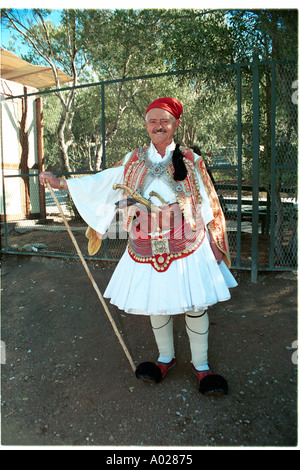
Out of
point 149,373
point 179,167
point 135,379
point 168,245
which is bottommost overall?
point 135,379

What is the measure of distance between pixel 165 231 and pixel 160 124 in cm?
76

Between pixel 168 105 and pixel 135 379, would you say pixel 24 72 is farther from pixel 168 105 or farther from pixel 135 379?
pixel 135 379

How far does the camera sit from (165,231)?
2.50 meters

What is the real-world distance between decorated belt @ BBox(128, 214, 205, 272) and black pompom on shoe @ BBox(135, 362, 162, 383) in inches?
32.1

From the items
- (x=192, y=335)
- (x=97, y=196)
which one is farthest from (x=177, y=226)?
(x=192, y=335)

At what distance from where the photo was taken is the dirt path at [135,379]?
2260 millimetres

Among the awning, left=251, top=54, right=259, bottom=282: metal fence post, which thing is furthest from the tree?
left=251, top=54, right=259, bottom=282: metal fence post

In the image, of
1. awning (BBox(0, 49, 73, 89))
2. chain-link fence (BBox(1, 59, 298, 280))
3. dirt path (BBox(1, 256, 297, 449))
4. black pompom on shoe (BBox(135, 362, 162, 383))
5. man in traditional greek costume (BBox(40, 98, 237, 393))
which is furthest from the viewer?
awning (BBox(0, 49, 73, 89))

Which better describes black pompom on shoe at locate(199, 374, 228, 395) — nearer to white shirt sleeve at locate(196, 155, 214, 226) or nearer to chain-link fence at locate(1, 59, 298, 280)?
white shirt sleeve at locate(196, 155, 214, 226)

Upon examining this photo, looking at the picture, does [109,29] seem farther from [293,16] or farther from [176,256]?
[176,256]

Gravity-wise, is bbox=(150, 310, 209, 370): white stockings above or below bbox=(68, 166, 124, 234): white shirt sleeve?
below

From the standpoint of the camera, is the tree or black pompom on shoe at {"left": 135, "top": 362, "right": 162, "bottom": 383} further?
the tree

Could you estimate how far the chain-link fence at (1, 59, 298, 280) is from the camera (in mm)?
4203

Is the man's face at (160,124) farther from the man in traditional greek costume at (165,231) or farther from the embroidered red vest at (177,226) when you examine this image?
the embroidered red vest at (177,226)
